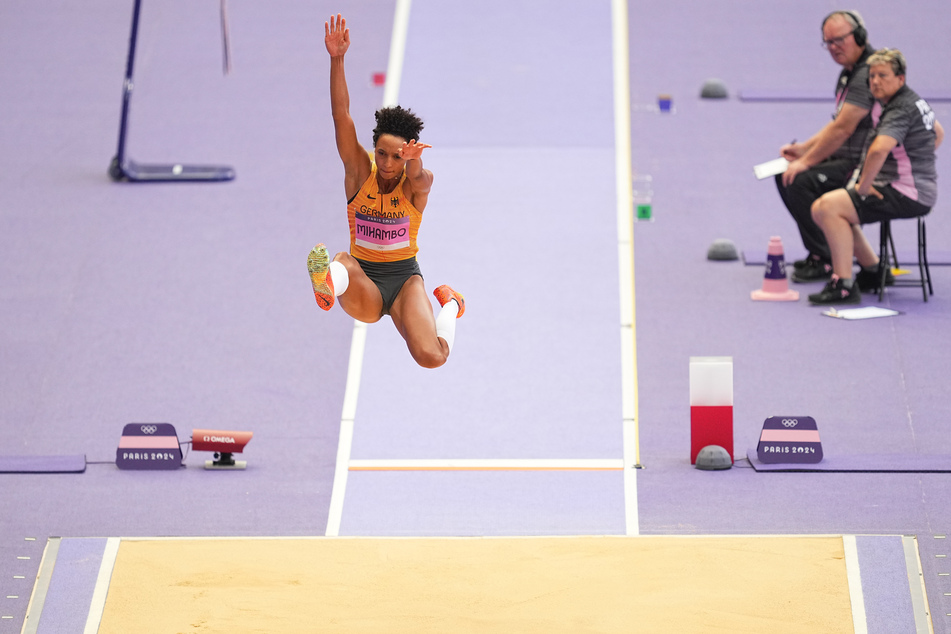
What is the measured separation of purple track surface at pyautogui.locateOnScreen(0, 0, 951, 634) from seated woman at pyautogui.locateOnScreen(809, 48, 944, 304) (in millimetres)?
614

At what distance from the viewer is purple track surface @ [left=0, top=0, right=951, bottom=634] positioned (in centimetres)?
647

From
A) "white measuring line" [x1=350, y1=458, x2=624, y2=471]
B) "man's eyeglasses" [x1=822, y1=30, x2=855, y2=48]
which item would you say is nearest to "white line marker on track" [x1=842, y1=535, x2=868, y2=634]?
"white measuring line" [x1=350, y1=458, x2=624, y2=471]

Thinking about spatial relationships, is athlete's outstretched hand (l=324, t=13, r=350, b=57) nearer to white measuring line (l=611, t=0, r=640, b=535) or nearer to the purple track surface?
the purple track surface

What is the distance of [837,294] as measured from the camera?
8.02 metres

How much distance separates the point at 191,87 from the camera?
10914mm

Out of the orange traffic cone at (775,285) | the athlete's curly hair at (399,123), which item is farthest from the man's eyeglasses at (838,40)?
the athlete's curly hair at (399,123)

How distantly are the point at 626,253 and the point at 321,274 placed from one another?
4387 mm

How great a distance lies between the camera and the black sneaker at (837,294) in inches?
315

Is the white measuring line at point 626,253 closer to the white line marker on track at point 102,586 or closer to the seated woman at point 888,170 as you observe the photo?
the seated woman at point 888,170

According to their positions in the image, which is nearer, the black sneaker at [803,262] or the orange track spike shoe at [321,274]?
the orange track spike shoe at [321,274]

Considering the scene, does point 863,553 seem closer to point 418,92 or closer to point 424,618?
point 424,618

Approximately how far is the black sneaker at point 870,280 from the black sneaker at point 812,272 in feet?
0.69

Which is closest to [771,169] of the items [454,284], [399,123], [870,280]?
[870,280]

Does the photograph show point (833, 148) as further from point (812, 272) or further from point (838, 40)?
point (812, 272)
